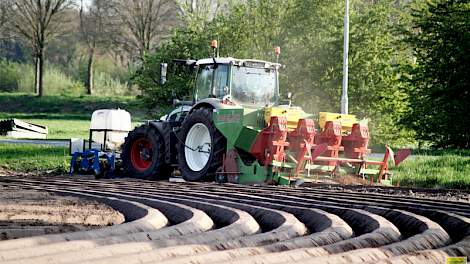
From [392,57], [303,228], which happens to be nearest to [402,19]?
[392,57]

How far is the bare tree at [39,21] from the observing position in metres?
64.0

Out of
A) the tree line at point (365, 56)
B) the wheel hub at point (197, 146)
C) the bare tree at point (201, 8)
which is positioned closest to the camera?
the wheel hub at point (197, 146)

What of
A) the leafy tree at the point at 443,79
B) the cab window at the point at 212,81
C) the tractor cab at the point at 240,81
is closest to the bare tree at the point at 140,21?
the leafy tree at the point at 443,79

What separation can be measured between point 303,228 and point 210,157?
9.20m

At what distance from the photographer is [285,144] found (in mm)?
16219

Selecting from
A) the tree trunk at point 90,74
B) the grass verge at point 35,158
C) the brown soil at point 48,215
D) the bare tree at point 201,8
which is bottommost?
the grass verge at point 35,158

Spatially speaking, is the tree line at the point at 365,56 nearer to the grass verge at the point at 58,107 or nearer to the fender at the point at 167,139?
the fender at the point at 167,139

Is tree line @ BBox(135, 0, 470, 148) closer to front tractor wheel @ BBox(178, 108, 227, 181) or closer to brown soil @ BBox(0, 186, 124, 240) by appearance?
front tractor wheel @ BBox(178, 108, 227, 181)

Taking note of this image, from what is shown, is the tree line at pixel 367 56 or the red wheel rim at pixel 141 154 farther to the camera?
the tree line at pixel 367 56

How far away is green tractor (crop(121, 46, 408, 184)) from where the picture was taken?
16328 mm

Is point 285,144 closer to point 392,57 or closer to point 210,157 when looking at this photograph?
point 210,157

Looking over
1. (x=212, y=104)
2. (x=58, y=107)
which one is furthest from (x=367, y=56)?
(x=58, y=107)

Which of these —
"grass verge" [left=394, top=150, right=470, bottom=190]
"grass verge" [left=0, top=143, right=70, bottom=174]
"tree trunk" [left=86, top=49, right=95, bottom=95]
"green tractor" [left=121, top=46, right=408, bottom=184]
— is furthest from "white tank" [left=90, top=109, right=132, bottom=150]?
"tree trunk" [left=86, top=49, right=95, bottom=95]

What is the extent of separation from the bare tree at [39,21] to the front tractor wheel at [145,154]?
45097 mm
